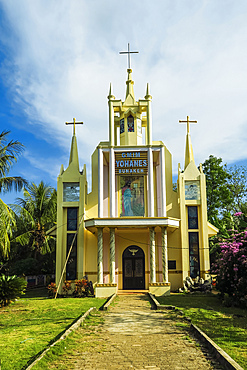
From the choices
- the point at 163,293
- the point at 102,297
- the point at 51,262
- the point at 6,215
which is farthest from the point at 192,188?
the point at 51,262

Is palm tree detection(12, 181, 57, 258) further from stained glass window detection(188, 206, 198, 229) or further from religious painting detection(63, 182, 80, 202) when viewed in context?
stained glass window detection(188, 206, 198, 229)

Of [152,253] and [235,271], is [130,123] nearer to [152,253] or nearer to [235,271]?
[152,253]

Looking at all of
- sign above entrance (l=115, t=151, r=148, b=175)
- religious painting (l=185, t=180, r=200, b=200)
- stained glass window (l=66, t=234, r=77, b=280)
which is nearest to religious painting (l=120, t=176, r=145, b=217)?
sign above entrance (l=115, t=151, r=148, b=175)

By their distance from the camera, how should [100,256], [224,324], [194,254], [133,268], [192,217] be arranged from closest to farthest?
[224,324] → [100,256] → [194,254] → [192,217] → [133,268]

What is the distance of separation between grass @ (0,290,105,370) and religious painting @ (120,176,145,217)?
8463 mm

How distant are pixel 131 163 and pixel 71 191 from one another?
4.32 m

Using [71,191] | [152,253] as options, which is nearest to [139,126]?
[71,191]

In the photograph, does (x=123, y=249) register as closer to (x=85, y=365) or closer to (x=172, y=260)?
(x=172, y=260)

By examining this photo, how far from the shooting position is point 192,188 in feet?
77.6

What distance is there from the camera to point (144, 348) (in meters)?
8.26

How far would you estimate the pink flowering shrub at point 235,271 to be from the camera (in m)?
15.2

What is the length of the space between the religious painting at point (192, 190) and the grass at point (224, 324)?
760cm

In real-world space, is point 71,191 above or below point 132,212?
above

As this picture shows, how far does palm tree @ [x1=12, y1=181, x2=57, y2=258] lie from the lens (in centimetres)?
3083
